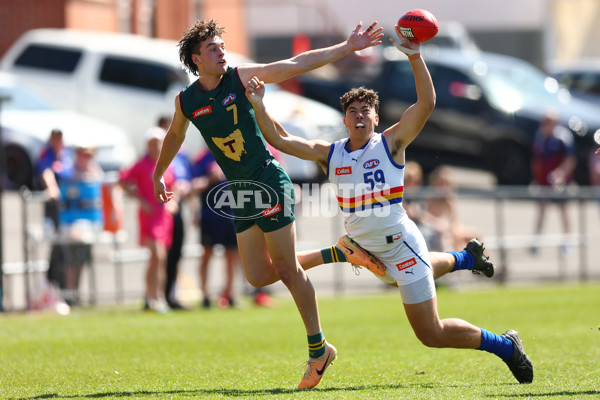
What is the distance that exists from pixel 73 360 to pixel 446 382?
3.01 metres

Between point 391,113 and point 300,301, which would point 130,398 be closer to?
point 300,301

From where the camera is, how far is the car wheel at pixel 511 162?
62.1ft

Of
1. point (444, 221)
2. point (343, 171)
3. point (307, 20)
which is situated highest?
point (307, 20)

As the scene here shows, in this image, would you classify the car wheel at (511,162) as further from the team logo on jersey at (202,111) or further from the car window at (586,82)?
the team logo on jersey at (202,111)

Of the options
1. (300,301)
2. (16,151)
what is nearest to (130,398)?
(300,301)

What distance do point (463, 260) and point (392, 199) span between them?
0.89m

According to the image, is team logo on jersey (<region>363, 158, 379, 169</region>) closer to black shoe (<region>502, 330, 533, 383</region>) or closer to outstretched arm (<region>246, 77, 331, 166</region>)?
outstretched arm (<region>246, 77, 331, 166</region>)

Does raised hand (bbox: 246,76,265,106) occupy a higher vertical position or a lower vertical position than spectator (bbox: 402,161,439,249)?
higher

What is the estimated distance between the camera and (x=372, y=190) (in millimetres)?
6449

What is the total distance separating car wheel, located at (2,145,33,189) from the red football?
37.2ft

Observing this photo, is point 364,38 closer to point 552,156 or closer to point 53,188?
point 53,188

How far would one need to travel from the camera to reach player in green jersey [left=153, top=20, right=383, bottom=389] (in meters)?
6.64

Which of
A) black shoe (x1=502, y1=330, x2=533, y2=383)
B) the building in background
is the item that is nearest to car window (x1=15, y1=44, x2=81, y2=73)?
the building in background

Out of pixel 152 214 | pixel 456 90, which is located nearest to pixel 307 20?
pixel 456 90
